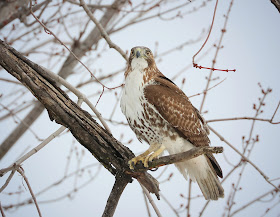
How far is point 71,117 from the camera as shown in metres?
2.97

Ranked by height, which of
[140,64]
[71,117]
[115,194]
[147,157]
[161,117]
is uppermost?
[140,64]

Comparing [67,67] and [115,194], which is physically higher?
[67,67]

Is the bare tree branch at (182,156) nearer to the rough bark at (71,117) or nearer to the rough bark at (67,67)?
the rough bark at (71,117)

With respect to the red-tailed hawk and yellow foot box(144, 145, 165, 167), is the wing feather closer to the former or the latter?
the red-tailed hawk

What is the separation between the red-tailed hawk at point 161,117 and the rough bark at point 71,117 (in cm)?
18

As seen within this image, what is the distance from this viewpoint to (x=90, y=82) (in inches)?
228

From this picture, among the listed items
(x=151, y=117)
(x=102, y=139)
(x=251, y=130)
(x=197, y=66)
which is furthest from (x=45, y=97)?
(x=251, y=130)

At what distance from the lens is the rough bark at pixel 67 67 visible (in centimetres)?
500

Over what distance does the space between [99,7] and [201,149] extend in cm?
384

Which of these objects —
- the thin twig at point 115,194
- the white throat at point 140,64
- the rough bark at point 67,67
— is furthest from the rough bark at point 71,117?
the rough bark at point 67,67

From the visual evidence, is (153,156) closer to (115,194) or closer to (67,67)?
(115,194)

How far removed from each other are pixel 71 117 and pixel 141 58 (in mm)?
1046

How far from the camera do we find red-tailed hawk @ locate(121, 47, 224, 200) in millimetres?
3319

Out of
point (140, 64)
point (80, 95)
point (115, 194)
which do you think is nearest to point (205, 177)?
point (115, 194)
